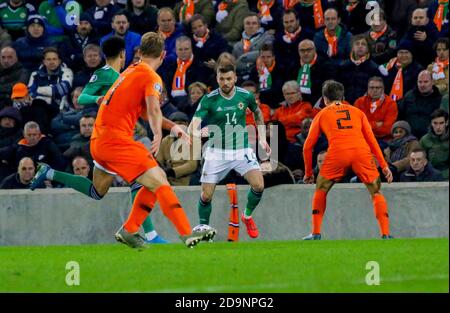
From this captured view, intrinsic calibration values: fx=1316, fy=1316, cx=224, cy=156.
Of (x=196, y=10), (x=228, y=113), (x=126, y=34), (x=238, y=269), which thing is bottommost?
(x=238, y=269)

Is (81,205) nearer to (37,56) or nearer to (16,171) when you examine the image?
(16,171)

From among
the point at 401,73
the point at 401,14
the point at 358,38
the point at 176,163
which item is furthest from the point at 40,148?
the point at 401,14

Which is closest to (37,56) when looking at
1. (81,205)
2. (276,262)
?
(81,205)

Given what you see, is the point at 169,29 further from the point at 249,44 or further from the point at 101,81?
the point at 101,81

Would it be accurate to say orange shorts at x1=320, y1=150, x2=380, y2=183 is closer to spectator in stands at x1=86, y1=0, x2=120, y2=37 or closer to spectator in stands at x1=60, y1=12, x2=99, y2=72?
spectator in stands at x1=60, y1=12, x2=99, y2=72

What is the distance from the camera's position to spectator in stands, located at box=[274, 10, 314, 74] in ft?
62.6

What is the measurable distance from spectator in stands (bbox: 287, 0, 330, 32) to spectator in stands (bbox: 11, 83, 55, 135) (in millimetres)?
4001

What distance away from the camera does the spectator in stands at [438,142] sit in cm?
1781

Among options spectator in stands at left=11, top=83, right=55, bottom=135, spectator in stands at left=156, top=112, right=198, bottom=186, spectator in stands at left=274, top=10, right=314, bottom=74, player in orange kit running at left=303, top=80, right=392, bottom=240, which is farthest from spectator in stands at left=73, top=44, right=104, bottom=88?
player in orange kit running at left=303, top=80, right=392, bottom=240

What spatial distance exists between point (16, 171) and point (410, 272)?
9.72m

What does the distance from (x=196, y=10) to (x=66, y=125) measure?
9.72 ft

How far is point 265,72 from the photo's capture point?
62.7 ft

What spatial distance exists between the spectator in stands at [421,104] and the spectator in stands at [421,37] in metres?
0.85

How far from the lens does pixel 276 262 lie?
38.7ft
